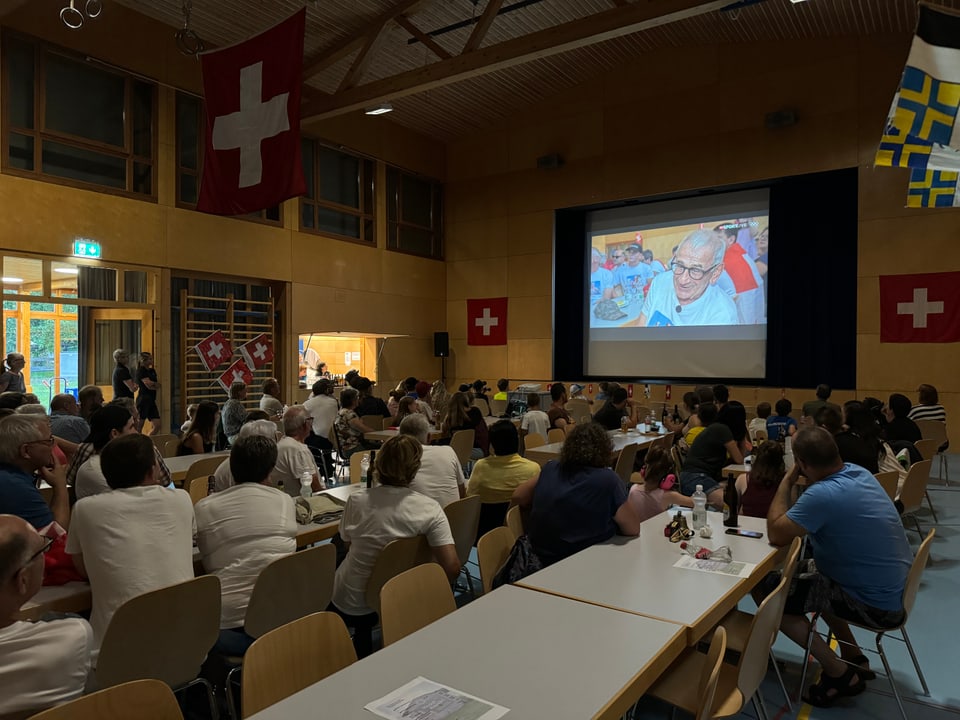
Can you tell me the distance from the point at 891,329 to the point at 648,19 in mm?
6497

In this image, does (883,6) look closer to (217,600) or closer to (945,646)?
(945,646)

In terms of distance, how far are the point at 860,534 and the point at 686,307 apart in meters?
9.84

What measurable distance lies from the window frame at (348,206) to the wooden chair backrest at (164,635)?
10.1m

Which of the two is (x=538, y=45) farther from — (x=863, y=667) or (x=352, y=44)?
(x=863, y=667)

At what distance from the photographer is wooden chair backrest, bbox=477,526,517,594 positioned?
10.2 feet

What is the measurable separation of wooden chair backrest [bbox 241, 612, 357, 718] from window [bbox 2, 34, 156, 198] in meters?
8.72

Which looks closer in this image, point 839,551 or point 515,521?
point 839,551

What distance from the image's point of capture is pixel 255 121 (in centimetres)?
699

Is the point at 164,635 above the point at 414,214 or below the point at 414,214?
below

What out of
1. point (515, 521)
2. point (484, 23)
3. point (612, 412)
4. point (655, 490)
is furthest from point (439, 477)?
point (484, 23)

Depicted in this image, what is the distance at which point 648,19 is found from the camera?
7.41 metres

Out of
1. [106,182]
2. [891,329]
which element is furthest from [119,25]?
[891,329]

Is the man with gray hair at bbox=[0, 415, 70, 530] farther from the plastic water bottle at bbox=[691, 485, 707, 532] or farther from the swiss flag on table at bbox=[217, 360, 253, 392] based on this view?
the swiss flag on table at bbox=[217, 360, 253, 392]

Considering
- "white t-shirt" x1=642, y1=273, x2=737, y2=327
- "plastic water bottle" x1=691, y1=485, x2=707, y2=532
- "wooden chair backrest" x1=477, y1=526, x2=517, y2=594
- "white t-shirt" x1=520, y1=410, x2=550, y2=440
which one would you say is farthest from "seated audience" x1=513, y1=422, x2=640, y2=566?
Result: "white t-shirt" x1=642, y1=273, x2=737, y2=327
